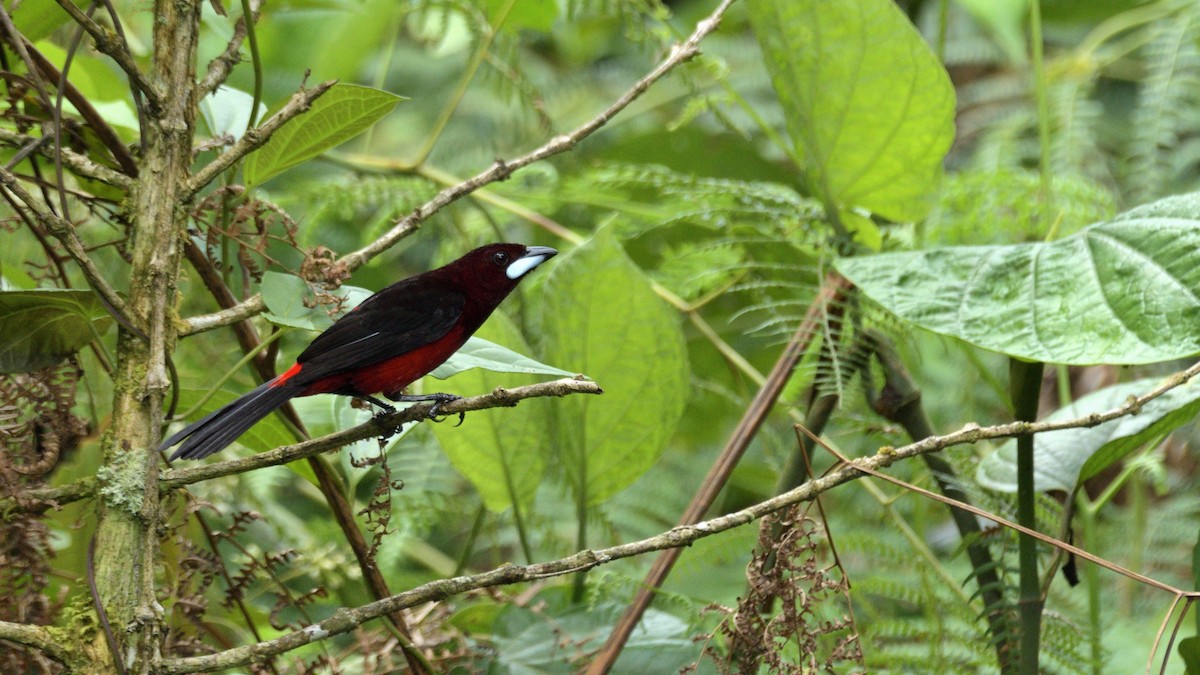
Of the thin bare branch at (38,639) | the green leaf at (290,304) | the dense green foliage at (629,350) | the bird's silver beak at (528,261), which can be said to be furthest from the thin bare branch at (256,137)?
the bird's silver beak at (528,261)

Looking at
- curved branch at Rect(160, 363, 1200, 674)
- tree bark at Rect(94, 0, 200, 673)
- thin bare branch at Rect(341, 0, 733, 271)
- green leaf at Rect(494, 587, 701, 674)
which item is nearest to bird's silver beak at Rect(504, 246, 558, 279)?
thin bare branch at Rect(341, 0, 733, 271)

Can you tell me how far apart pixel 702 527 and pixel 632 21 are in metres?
1.68

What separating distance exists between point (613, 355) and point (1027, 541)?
71cm

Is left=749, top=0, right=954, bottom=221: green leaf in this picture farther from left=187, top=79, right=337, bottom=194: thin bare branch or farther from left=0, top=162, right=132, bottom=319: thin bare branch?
left=0, top=162, right=132, bottom=319: thin bare branch

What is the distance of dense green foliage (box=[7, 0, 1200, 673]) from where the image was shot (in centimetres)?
133

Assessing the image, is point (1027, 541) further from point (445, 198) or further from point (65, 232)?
point (65, 232)

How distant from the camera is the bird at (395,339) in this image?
135cm

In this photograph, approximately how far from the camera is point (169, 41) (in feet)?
3.99

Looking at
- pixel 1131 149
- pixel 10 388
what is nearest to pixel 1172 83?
pixel 1131 149

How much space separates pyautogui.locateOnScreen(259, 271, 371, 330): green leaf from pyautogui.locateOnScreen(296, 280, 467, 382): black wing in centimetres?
11

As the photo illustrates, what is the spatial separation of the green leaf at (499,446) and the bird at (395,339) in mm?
102

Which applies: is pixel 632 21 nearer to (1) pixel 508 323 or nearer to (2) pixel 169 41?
(1) pixel 508 323

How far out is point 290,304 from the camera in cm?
126

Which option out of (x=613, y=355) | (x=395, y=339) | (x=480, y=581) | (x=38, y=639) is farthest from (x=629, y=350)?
(x=38, y=639)
